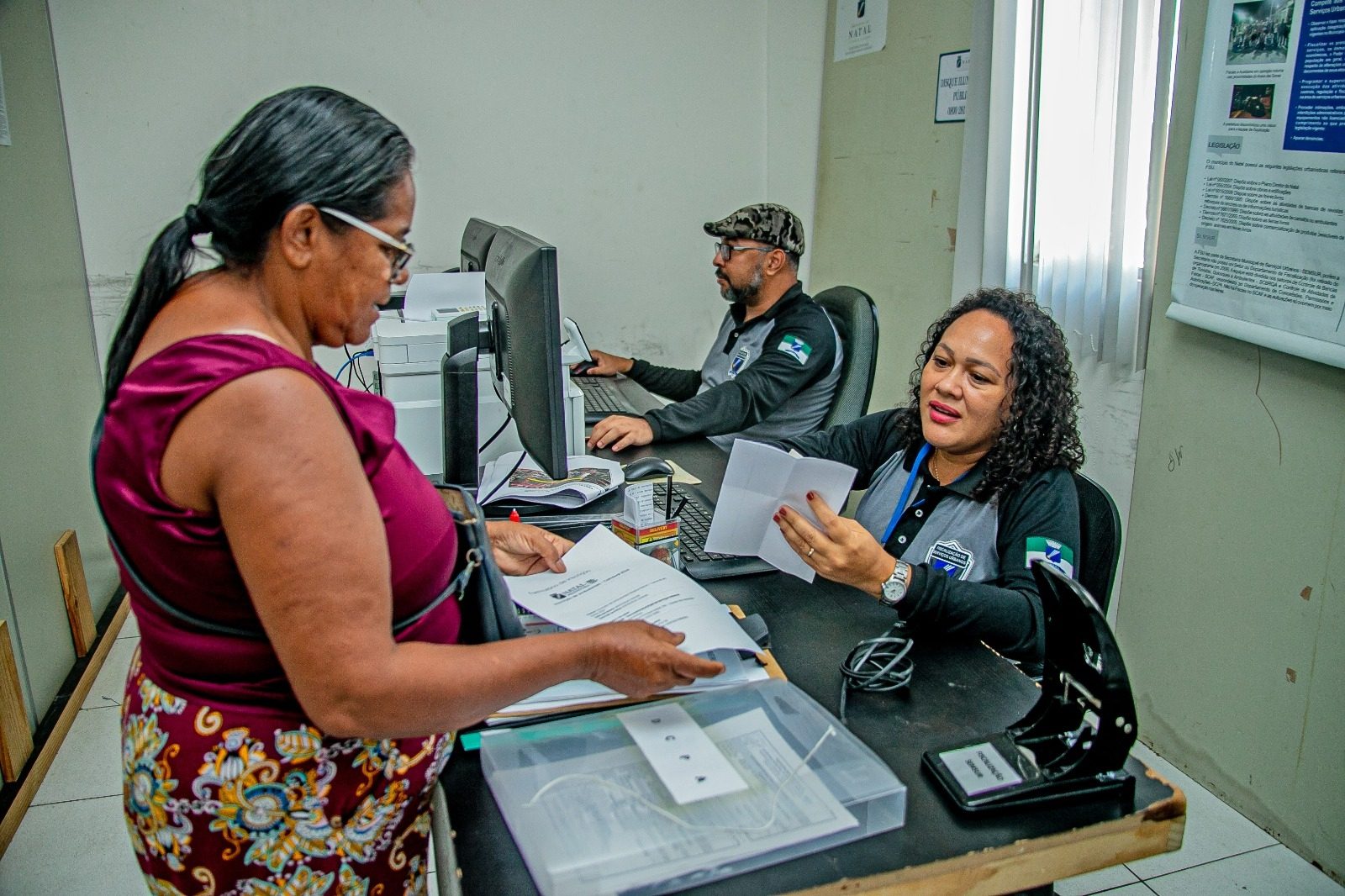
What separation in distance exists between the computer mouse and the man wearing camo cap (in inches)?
11.2

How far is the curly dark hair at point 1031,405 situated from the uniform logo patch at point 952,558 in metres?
0.09

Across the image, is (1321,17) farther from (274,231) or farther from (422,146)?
(422,146)

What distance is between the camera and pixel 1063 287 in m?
2.49

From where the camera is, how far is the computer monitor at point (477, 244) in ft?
6.26

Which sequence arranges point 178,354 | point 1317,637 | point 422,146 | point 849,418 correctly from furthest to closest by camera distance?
point 422,146
point 849,418
point 1317,637
point 178,354

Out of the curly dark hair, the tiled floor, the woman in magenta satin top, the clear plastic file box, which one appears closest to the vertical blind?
the curly dark hair

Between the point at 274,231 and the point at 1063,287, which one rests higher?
the point at 274,231

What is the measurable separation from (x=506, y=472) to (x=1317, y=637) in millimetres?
1608

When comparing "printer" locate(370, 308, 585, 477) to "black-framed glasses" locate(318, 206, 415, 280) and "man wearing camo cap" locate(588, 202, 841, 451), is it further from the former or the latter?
"black-framed glasses" locate(318, 206, 415, 280)

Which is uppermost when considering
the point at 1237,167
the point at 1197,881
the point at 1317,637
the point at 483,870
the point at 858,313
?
the point at 1237,167

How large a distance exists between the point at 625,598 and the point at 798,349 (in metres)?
1.46

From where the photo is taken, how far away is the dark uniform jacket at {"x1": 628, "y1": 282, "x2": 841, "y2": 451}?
2.44 m

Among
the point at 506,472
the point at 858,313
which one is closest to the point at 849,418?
the point at 858,313

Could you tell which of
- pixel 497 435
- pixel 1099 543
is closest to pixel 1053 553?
pixel 1099 543
